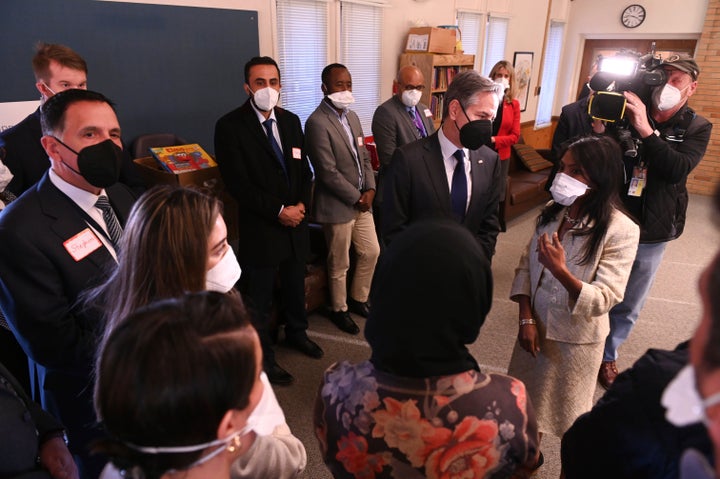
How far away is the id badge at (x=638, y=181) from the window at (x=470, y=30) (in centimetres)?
459

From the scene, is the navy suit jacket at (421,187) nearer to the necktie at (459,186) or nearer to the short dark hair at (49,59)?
the necktie at (459,186)

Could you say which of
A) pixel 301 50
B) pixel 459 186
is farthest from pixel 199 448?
pixel 301 50

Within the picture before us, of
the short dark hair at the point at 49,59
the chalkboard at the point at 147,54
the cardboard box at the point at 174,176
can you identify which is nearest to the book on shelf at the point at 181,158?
the cardboard box at the point at 174,176

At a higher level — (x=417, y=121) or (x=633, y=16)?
(x=633, y=16)

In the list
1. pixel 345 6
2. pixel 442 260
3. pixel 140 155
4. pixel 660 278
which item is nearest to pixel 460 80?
pixel 442 260

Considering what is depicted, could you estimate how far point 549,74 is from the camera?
915 cm

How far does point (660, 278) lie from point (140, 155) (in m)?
4.70

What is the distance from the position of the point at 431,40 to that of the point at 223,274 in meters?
4.56

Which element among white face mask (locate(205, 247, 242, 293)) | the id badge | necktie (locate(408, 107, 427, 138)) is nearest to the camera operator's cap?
the id badge

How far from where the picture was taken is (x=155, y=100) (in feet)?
11.2

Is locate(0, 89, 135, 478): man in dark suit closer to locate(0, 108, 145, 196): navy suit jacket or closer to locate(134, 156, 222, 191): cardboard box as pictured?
locate(0, 108, 145, 196): navy suit jacket

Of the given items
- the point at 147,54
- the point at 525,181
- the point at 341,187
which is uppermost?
the point at 147,54

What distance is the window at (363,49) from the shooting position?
4.79 meters

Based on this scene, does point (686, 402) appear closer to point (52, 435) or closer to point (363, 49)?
point (52, 435)
